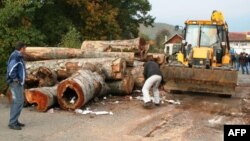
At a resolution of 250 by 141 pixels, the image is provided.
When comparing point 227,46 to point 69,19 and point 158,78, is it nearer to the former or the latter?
point 158,78

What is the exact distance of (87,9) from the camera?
100 ft

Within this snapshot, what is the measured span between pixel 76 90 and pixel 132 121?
1.95m

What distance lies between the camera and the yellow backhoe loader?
1584 centimetres

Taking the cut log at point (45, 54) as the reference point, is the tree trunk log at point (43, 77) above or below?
below

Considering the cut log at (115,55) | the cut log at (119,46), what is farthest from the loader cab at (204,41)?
the cut log at (115,55)

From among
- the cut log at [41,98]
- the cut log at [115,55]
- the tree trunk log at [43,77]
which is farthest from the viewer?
the cut log at [115,55]

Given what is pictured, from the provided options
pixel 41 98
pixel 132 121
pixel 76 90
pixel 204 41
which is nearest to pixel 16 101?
pixel 41 98

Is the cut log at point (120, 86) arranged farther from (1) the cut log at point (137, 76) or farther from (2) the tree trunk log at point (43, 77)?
(2) the tree trunk log at point (43, 77)

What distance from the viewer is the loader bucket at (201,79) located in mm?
15703

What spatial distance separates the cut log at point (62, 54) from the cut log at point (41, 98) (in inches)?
162

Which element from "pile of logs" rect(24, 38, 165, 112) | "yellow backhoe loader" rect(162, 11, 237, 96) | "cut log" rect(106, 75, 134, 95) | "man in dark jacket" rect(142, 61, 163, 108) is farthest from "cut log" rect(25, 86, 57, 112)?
"yellow backhoe loader" rect(162, 11, 237, 96)

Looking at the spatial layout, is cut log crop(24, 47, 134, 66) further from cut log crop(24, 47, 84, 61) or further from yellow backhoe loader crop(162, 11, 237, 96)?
yellow backhoe loader crop(162, 11, 237, 96)

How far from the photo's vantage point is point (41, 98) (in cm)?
1213

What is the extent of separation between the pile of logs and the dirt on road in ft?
1.25
